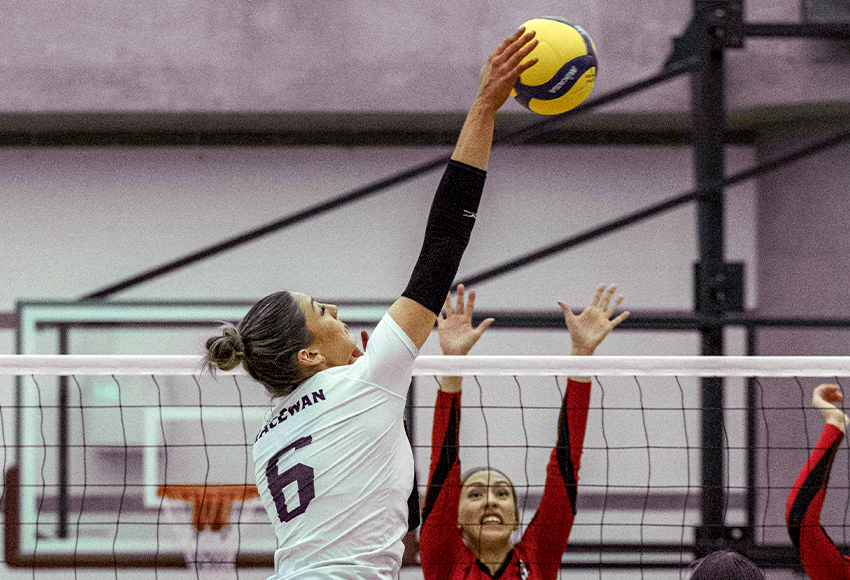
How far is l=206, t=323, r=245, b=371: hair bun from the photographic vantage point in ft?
5.64

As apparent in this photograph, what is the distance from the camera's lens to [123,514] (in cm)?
598

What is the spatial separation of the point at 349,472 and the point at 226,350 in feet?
1.21

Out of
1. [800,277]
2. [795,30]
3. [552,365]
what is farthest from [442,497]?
[800,277]

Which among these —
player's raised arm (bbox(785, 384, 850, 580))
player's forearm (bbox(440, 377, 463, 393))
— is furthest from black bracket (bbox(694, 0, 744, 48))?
player's forearm (bbox(440, 377, 463, 393))

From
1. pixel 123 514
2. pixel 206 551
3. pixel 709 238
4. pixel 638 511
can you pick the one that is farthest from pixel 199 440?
pixel 709 238

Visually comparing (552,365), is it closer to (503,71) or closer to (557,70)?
(557,70)

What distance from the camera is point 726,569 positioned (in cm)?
163

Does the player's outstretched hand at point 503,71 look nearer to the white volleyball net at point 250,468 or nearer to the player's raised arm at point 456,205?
the player's raised arm at point 456,205

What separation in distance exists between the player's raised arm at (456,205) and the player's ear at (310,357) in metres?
0.24


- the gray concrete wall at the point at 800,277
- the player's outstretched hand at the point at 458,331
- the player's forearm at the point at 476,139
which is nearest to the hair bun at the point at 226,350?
the player's forearm at the point at 476,139

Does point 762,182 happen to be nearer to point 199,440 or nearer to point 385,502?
point 199,440

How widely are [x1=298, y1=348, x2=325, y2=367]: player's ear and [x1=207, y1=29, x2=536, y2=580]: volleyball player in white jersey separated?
0.05 m

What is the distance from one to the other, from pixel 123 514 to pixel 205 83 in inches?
126

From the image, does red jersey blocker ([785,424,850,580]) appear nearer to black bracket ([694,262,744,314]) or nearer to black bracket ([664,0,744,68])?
black bracket ([694,262,744,314])
